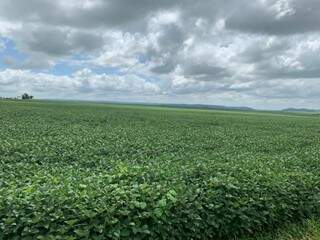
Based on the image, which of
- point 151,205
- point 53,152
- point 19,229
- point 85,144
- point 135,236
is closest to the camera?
point 19,229

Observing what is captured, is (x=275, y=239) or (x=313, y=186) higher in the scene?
(x=313, y=186)

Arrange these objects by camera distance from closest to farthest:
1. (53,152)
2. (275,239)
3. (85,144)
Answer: (275,239), (53,152), (85,144)

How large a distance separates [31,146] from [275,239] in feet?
32.6

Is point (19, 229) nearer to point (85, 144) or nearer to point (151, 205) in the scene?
point (151, 205)

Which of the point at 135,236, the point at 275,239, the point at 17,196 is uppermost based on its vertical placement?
the point at 17,196

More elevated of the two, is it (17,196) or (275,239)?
(17,196)

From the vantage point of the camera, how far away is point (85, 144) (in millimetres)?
16812

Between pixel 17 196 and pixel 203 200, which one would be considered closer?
pixel 17 196

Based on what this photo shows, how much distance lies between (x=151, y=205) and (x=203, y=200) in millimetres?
1342

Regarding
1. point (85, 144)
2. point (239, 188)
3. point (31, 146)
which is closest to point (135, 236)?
point (239, 188)

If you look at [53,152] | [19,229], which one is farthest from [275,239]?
[53,152]

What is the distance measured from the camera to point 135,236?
628 cm

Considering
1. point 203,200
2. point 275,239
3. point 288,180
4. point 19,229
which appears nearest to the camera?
point 19,229

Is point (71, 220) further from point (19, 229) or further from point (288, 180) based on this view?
point (288, 180)
